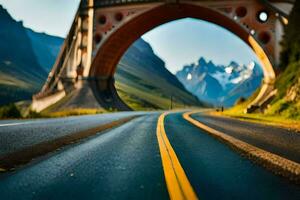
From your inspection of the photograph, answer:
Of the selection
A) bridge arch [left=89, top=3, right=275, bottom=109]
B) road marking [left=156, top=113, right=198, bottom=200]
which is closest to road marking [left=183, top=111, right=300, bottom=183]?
road marking [left=156, top=113, right=198, bottom=200]

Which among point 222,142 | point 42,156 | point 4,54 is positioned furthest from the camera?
point 4,54

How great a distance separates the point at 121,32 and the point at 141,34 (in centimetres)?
558

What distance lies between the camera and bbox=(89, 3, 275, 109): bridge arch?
4012cm

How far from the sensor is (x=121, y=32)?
47.2 metres

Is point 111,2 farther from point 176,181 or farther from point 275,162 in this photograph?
point 176,181

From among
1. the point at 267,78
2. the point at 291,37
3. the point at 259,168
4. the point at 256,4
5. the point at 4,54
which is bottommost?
the point at 259,168

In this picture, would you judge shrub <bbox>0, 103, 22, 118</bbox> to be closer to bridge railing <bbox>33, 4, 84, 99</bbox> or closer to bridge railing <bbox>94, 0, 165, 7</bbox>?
bridge railing <bbox>94, 0, 165, 7</bbox>

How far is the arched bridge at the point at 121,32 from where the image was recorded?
39.1 metres

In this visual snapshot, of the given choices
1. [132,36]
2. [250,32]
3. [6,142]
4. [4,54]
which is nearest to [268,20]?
[250,32]

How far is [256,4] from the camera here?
40.3 meters

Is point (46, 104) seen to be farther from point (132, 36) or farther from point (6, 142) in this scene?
point (6, 142)

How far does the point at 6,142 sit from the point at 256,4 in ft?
129

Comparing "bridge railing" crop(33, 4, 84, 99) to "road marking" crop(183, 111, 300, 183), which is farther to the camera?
"bridge railing" crop(33, 4, 84, 99)

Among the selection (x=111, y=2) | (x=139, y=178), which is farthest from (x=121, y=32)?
(x=139, y=178)
